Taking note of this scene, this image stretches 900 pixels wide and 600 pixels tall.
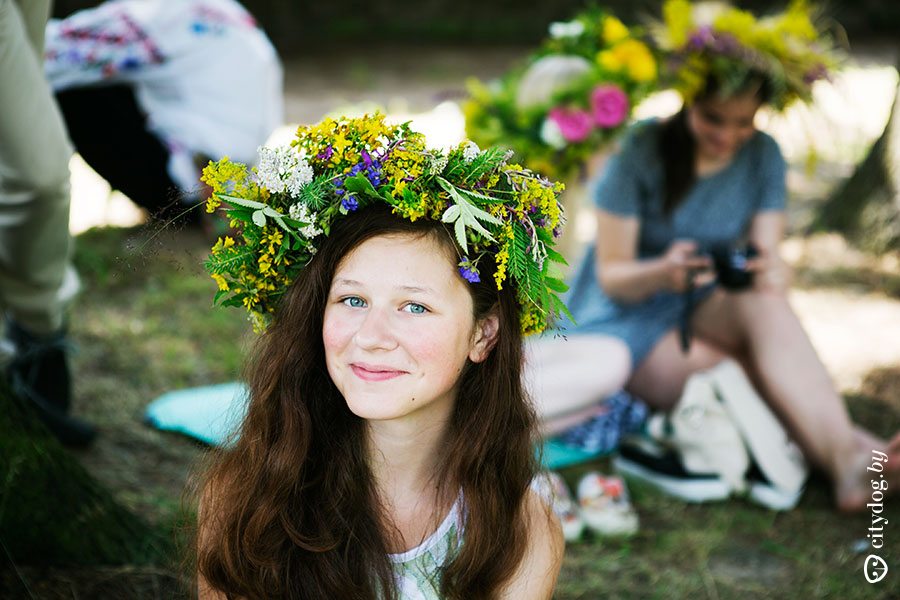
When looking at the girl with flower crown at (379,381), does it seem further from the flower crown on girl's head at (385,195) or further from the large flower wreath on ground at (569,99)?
the large flower wreath on ground at (569,99)

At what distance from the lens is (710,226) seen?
3.37 metres

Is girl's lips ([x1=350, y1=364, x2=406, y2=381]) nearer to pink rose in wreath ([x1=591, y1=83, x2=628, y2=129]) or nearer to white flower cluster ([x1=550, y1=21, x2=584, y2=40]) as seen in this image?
pink rose in wreath ([x1=591, y1=83, x2=628, y2=129])

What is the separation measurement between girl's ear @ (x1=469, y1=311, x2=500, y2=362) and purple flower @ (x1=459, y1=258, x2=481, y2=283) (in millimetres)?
132

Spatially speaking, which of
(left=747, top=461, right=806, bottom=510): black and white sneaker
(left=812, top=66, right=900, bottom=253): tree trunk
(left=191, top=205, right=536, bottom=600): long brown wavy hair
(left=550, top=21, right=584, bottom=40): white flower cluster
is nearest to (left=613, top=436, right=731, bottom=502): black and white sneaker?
(left=747, top=461, right=806, bottom=510): black and white sneaker

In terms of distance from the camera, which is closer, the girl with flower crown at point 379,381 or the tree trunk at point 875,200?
the girl with flower crown at point 379,381

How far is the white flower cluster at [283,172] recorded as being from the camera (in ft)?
5.42

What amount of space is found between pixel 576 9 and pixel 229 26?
7552mm

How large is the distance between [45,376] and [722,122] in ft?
8.07

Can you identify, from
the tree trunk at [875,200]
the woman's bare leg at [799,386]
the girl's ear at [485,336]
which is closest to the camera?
the girl's ear at [485,336]

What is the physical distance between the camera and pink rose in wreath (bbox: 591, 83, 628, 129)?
157 inches

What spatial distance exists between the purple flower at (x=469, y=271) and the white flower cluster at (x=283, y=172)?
13.0 inches

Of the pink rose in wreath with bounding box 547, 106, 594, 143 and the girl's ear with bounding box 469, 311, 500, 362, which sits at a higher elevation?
the girl's ear with bounding box 469, 311, 500, 362

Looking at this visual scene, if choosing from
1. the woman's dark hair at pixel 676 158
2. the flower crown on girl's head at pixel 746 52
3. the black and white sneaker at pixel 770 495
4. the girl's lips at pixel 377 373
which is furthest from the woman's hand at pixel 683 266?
the girl's lips at pixel 377 373

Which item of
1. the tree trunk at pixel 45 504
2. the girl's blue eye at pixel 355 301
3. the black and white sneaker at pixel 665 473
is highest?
the girl's blue eye at pixel 355 301
